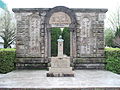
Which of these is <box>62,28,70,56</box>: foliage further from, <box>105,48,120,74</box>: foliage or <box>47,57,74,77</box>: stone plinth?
<box>47,57,74,77</box>: stone plinth

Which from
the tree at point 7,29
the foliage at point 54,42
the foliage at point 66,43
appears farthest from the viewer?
the tree at point 7,29

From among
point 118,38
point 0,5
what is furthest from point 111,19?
point 0,5

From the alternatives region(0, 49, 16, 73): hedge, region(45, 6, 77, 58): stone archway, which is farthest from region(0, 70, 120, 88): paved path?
region(45, 6, 77, 58): stone archway

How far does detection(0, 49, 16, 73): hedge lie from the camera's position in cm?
1377

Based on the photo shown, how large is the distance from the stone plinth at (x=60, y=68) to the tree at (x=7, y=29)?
1955 centimetres

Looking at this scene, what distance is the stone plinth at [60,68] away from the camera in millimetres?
10708

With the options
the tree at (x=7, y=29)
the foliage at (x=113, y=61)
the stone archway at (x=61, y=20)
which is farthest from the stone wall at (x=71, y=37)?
the tree at (x=7, y=29)

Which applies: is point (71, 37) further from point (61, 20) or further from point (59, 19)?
point (59, 19)

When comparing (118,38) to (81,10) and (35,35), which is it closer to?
(81,10)

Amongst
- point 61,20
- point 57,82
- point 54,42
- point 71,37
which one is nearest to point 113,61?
point 71,37

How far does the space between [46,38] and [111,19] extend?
24.2 metres

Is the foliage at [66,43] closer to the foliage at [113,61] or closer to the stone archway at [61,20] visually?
the stone archway at [61,20]

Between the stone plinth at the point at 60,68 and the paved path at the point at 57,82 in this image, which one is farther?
the stone plinth at the point at 60,68

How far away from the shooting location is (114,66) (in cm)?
1387
